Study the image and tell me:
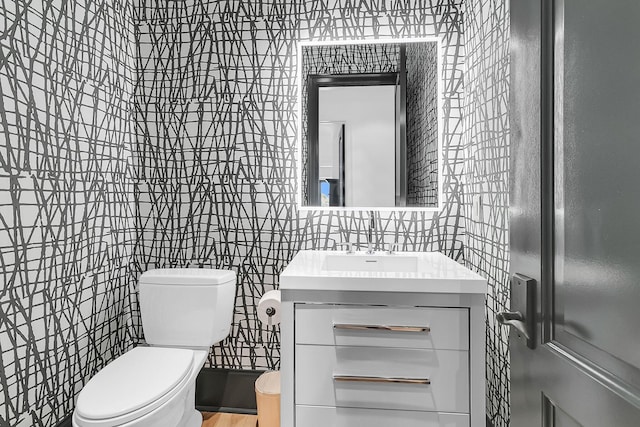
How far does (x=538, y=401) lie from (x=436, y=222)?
1.41 m

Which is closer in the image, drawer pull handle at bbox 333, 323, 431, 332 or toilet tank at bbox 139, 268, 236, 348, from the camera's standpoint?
drawer pull handle at bbox 333, 323, 431, 332

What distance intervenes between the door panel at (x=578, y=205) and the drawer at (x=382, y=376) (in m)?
0.65

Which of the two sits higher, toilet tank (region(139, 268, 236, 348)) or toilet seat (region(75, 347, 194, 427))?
toilet tank (region(139, 268, 236, 348))

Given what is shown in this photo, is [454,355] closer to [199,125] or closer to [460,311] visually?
[460,311]

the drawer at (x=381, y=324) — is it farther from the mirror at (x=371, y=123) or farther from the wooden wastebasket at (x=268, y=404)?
the mirror at (x=371, y=123)

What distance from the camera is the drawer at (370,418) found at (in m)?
1.49

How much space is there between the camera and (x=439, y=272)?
5.24 feet

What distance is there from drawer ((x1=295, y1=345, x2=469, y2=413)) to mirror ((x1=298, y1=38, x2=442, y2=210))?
853mm

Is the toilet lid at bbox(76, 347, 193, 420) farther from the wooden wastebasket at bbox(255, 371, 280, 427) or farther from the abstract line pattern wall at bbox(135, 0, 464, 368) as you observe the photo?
the abstract line pattern wall at bbox(135, 0, 464, 368)

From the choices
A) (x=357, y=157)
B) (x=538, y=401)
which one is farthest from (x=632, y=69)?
(x=357, y=157)

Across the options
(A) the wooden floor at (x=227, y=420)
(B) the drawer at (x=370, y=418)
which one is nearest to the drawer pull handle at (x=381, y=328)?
(B) the drawer at (x=370, y=418)

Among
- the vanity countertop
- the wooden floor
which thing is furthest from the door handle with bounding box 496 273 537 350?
the wooden floor

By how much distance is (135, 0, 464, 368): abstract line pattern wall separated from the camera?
2.14 meters

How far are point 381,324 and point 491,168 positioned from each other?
0.78 metres
